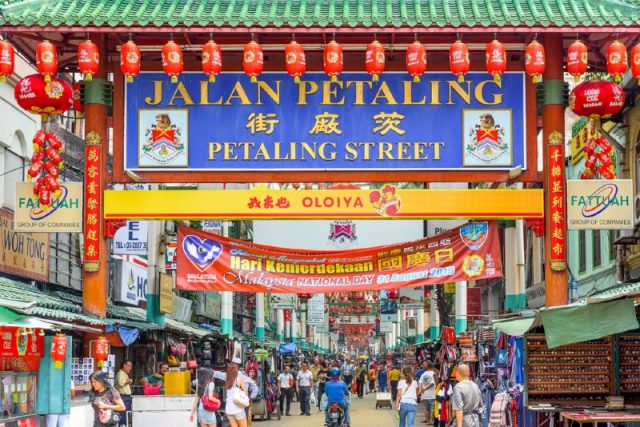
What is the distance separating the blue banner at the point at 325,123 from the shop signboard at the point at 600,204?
1.20m

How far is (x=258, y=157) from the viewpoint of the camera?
22031 millimetres

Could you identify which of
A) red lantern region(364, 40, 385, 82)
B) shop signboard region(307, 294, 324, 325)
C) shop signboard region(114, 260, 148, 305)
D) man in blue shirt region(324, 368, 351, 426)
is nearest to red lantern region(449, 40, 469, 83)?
red lantern region(364, 40, 385, 82)

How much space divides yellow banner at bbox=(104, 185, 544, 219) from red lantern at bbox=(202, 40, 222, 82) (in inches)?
96.1

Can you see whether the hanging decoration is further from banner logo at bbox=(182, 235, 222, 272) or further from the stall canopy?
banner logo at bbox=(182, 235, 222, 272)

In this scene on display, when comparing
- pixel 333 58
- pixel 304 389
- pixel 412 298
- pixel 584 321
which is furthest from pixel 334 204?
pixel 412 298

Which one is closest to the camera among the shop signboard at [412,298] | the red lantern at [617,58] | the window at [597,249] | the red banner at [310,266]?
the red lantern at [617,58]

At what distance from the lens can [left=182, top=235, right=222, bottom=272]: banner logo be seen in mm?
23125

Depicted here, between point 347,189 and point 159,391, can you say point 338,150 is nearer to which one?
point 347,189

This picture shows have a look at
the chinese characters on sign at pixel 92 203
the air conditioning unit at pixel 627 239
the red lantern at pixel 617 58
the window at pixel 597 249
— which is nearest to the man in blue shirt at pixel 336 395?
the chinese characters on sign at pixel 92 203

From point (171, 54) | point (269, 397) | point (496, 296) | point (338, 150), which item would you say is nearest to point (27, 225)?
point (171, 54)

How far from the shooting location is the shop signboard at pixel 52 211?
2166 centimetres

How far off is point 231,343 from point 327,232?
4.27 meters

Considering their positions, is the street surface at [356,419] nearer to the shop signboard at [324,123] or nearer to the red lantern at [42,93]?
Answer: the shop signboard at [324,123]

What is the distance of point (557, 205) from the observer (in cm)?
2167
